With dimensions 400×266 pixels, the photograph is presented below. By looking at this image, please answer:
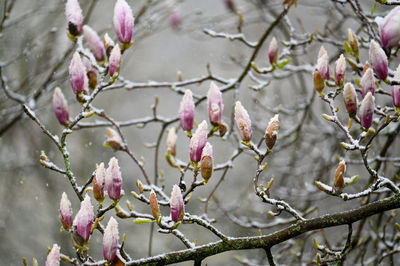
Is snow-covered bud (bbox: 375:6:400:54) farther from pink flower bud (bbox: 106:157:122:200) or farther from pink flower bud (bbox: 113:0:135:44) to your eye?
pink flower bud (bbox: 106:157:122:200)

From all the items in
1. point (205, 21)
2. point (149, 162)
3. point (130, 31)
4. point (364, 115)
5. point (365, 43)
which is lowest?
point (149, 162)

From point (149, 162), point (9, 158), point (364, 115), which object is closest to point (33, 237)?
point (9, 158)

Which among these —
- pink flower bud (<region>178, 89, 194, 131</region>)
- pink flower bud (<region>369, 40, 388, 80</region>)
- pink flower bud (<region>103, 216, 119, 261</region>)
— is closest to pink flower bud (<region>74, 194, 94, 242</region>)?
pink flower bud (<region>103, 216, 119, 261</region>)

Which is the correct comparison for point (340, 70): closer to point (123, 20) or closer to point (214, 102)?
point (214, 102)

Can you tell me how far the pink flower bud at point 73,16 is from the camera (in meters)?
1.62

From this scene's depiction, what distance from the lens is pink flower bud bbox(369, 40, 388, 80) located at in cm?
140

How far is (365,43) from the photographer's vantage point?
233cm

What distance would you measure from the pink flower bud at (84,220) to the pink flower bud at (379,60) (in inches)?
36.6

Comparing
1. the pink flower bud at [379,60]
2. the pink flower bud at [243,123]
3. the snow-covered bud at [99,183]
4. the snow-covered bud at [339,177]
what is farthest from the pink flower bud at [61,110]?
the pink flower bud at [379,60]

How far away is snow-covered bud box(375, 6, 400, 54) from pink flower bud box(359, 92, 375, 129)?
0.23 meters

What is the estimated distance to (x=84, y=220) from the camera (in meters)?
1.25

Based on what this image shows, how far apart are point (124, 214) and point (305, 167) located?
285 centimetres

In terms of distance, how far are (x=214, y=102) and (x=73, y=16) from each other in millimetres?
589

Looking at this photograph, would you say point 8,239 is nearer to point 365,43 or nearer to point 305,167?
point 305,167
